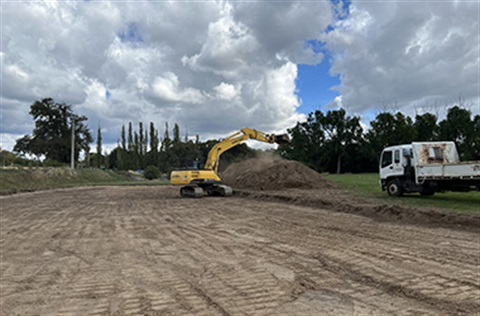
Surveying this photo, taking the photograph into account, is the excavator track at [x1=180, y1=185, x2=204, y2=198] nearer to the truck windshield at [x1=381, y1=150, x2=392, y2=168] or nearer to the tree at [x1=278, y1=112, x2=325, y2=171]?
the truck windshield at [x1=381, y1=150, x2=392, y2=168]

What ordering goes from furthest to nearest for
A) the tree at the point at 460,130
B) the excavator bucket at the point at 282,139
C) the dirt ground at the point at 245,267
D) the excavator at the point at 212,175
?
the tree at the point at 460,130, the excavator bucket at the point at 282,139, the excavator at the point at 212,175, the dirt ground at the point at 245,267

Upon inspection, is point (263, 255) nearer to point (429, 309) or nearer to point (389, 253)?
point (389, 253)

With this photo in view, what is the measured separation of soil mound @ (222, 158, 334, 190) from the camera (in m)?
25.8

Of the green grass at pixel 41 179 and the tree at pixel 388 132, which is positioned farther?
the tree at pixel 388 132

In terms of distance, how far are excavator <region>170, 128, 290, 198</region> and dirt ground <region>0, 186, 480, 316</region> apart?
9221 mm

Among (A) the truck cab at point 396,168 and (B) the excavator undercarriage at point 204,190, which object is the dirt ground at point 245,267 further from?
(B) the excavator undercarriage at point 204,190

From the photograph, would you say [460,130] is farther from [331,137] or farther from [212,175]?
[212,175]

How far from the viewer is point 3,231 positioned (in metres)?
11.2

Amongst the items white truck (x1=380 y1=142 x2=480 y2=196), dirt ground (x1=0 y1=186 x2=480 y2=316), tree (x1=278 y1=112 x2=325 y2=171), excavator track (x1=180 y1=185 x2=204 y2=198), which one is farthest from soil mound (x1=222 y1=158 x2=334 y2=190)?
tree (x1=278 y1=112 x2=325 y2=171)

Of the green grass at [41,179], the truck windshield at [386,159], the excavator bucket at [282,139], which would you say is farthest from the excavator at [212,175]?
the green grass at [41,179]

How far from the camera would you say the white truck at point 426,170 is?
15273 millimetres

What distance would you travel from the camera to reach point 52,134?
193 feet

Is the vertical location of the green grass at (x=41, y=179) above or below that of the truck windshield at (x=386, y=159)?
below

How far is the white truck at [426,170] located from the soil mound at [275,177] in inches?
269
